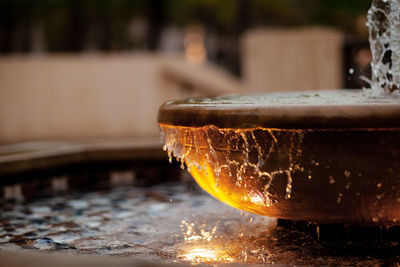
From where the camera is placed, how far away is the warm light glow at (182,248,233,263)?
2520 mm

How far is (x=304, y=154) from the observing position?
2.35m

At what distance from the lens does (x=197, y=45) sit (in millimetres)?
43844

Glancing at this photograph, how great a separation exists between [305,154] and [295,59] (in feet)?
22.3

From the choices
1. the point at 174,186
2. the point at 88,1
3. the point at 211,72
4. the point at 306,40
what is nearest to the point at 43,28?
the point at 88,1

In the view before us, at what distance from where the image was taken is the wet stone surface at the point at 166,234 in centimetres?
259

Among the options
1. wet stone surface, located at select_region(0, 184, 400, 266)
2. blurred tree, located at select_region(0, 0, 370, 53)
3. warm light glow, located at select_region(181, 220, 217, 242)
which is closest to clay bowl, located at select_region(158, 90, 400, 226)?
wet stone surface, located at select_region(0, 184, 400, 266)

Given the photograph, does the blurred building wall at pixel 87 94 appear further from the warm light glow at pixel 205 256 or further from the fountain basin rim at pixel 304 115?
the fountain basin rim at pixel 304 115

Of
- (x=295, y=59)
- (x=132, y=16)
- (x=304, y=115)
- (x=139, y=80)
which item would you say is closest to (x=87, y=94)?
(x=139, y=80)

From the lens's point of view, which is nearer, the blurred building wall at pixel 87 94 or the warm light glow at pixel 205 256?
the warm light glow at pixel 205 256

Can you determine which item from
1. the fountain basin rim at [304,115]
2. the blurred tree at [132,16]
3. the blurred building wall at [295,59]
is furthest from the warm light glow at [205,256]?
the blurred tree at [132,16]

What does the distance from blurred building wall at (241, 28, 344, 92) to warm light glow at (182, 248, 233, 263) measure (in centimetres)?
643

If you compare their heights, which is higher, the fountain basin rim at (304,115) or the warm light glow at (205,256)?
the fountain basin rim at (304,115)

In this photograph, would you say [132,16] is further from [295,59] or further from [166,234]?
[166,234]

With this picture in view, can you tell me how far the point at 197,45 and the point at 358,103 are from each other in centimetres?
4222
